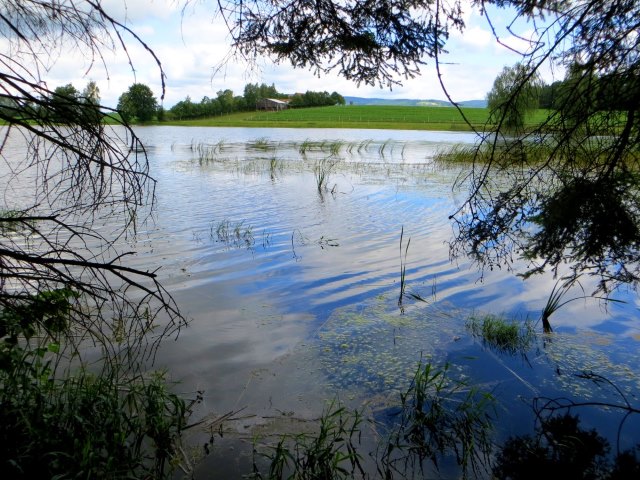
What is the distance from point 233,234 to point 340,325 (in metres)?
4.83

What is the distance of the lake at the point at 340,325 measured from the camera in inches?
167

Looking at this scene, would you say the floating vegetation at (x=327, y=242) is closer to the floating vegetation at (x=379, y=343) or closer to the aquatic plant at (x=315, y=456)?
the floating vegetation at (x=379, y=343)

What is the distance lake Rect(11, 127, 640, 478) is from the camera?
4.23m

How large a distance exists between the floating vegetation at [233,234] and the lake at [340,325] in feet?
0.15

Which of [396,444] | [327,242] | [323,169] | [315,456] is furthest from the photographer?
[323,169]

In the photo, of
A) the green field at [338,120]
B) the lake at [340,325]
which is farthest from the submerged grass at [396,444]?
the green field at [338,120]

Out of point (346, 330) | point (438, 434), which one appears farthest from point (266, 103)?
point (438, 434)

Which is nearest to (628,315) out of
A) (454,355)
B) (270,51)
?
(454,355)

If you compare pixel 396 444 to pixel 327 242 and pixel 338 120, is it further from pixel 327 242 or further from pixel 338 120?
pixel 338 120

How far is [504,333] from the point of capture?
217 inches

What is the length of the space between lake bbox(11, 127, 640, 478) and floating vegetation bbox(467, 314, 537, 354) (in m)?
0.09

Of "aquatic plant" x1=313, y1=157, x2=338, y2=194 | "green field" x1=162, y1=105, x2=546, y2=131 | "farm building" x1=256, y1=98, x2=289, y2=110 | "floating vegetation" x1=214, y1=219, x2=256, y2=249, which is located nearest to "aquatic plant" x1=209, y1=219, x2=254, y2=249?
"floating vegetation" x1=214, y1=219, x2=256, y2=249

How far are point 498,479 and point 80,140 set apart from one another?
3511 mm

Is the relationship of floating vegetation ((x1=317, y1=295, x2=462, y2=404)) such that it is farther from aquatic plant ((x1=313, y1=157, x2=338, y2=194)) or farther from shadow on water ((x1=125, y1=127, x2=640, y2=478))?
aquatic plant ((x1=313, y1=157, x2=338, y2=194))
